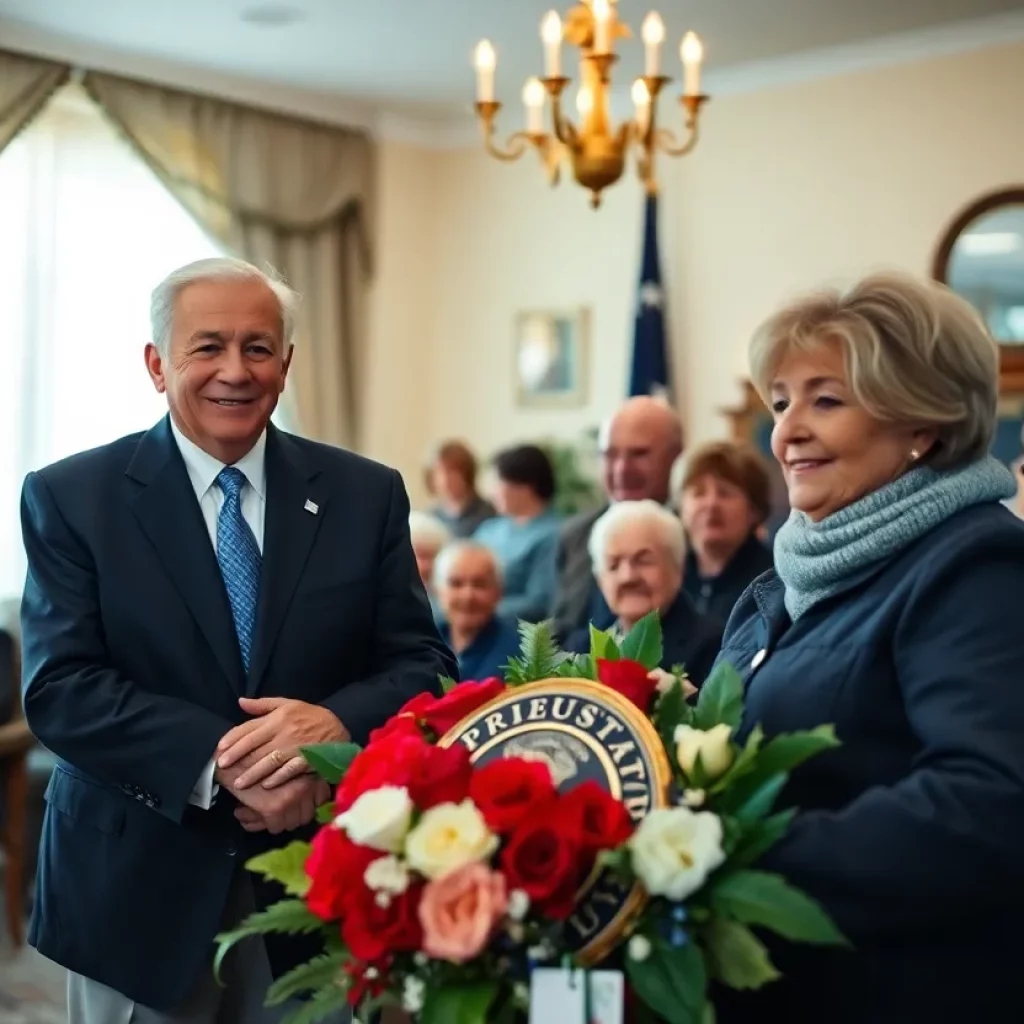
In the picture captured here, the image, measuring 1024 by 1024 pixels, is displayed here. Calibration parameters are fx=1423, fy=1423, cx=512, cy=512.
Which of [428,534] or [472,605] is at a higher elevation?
[428,534]

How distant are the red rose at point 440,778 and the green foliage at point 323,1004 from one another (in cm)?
20

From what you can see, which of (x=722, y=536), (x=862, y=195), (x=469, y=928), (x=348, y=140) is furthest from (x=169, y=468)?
A: (x=348, y=140)

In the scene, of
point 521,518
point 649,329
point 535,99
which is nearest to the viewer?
point 535,99

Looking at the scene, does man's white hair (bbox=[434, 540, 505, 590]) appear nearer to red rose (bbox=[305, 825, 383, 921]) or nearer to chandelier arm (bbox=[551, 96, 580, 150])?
chandelier arm (bbox=[551, 96, 580, 150])

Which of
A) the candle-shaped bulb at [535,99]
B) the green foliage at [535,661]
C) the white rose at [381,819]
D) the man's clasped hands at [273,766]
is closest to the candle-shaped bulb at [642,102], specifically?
the candle-shaped bulb at [535,99]

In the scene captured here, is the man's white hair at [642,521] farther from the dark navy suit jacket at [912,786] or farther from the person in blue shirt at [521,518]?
the person in blue shirt at [521,518]

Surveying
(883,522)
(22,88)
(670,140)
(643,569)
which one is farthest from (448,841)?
(22,88)

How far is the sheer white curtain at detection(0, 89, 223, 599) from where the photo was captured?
6.21 meters

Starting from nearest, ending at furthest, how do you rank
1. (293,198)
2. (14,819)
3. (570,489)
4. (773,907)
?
(773,907)
(14,819)
(570,489)
(293,198)

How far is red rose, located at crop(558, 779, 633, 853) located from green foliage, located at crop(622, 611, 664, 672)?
0.30 meters

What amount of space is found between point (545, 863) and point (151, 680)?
0.91 m

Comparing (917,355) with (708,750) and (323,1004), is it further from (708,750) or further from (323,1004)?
(323,1004)

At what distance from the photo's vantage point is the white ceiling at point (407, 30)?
5668 millimetres

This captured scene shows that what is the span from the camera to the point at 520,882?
1249 mm
